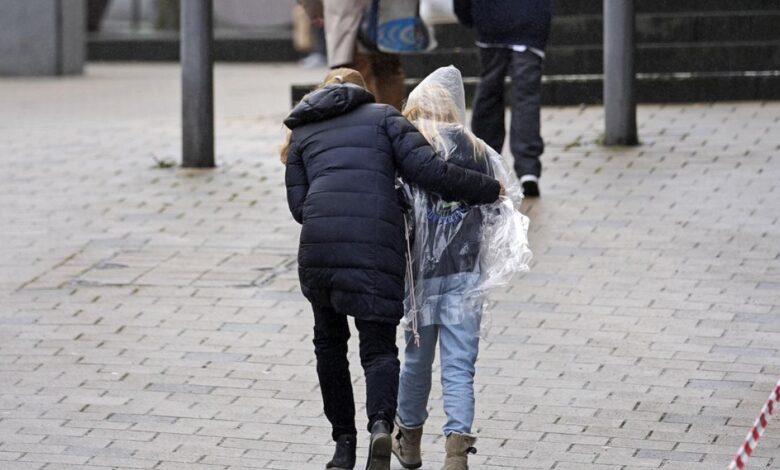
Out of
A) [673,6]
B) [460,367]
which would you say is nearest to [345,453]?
[460,367]

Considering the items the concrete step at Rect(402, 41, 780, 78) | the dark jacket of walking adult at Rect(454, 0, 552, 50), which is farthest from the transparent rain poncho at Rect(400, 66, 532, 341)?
the concrete step at Rect(402, 41, 780, 78)

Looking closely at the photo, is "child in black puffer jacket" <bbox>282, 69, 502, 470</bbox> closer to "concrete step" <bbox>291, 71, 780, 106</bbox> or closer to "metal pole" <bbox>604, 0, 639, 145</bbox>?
"metal pole" <bbox>604, 0, 639, 145</bbox>

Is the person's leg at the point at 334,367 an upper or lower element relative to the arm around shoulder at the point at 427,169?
lower

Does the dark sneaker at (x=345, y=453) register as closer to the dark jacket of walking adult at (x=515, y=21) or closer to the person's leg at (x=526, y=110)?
the person's leg at (x=526, y=110)

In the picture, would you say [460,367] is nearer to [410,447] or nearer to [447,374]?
[447,374]

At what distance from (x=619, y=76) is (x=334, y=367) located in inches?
226

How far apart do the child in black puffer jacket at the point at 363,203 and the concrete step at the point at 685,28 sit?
8.10m

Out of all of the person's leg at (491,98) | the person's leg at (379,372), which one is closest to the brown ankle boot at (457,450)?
the person's leg at (379,372)

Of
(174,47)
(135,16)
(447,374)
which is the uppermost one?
(135,16)

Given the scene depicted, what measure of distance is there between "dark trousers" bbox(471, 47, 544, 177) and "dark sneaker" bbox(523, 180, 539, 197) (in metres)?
0.05

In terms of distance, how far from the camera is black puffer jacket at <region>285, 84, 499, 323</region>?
5.22 metres

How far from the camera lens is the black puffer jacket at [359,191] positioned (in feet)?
17.1

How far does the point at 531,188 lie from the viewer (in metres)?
9.45

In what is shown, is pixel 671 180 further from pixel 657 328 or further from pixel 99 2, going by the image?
pixel 99 2
